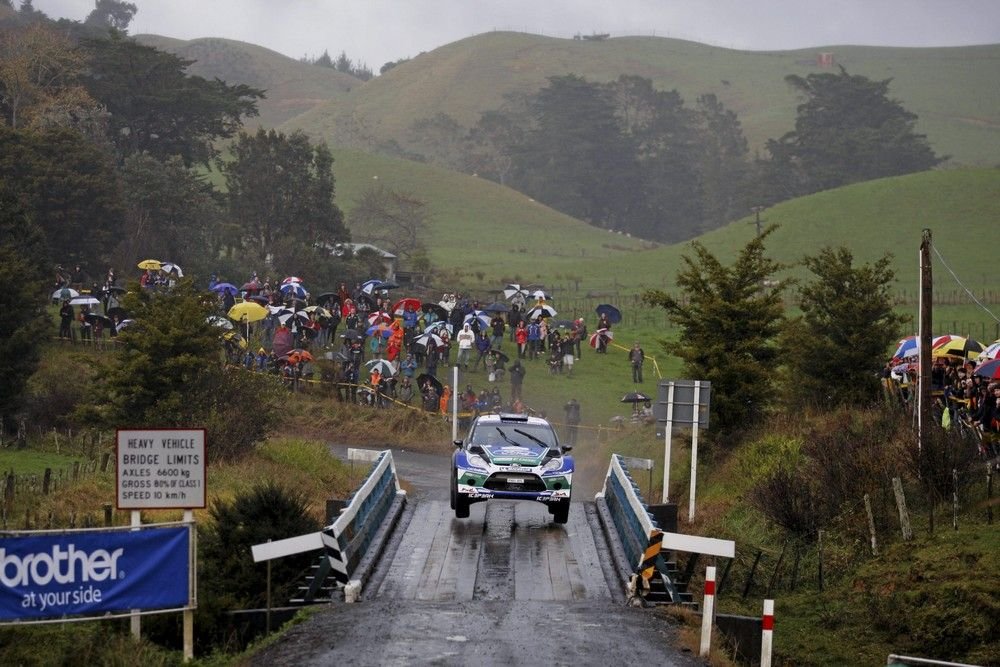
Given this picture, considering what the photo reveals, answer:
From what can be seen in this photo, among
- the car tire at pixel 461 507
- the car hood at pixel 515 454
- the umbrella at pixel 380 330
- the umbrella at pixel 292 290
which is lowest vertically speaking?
the car tire at pixel 461 507

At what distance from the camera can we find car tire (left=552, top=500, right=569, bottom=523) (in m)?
23.6

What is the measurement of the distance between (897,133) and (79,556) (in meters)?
145

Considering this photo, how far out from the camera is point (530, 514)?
2591 centimetres

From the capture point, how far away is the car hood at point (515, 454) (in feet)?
76.1

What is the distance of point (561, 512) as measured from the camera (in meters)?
23.8

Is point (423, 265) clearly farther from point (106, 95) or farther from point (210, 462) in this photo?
point (210, 462)

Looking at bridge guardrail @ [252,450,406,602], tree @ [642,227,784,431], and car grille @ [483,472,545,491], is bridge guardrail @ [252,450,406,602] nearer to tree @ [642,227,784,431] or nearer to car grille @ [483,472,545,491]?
car grille @ [483,472,545,491]

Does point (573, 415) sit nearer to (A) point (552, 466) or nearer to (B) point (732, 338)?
(B) point (732, 338)

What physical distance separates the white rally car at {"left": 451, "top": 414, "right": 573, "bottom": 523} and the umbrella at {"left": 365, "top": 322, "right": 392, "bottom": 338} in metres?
27.3

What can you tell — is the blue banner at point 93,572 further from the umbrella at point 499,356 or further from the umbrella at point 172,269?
the umbrella at point 172,269

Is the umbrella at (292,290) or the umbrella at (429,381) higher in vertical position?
the umbrella at (292,290)

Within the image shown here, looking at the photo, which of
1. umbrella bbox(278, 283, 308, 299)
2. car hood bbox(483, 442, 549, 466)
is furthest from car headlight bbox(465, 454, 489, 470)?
umbrella bbox(278, 283, 308, 299)

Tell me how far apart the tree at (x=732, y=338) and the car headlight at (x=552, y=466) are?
9681 millimetres

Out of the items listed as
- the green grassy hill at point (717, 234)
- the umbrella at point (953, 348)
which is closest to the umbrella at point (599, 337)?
the umbrella at point (953, 348)
